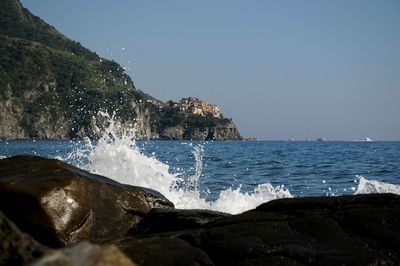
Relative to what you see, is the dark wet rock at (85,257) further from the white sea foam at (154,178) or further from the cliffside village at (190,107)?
the cliffside village at (190,107)

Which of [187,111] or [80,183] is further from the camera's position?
[187,111]

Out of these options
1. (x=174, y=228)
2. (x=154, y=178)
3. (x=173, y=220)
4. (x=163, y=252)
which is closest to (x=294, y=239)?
(x=163, y=252)

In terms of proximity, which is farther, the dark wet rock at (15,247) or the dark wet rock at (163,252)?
the dark wet rock at (163,252)

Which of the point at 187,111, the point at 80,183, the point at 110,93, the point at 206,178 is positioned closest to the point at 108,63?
the point at 187,111

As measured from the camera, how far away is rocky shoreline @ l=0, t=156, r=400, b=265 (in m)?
3.42

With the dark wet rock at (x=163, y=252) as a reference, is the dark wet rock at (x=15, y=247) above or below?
above

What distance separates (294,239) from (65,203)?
309cm

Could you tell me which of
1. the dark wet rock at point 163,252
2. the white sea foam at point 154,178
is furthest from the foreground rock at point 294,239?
the white sea foam at point 154,178

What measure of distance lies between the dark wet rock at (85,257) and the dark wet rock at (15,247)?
32.4 inches

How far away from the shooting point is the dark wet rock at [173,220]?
16.3 ft

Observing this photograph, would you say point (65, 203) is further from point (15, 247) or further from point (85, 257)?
point (85, 257)

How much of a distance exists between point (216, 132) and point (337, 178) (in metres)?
153

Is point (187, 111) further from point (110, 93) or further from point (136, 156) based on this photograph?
point (136, 156)

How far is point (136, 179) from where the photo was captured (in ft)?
51.0
